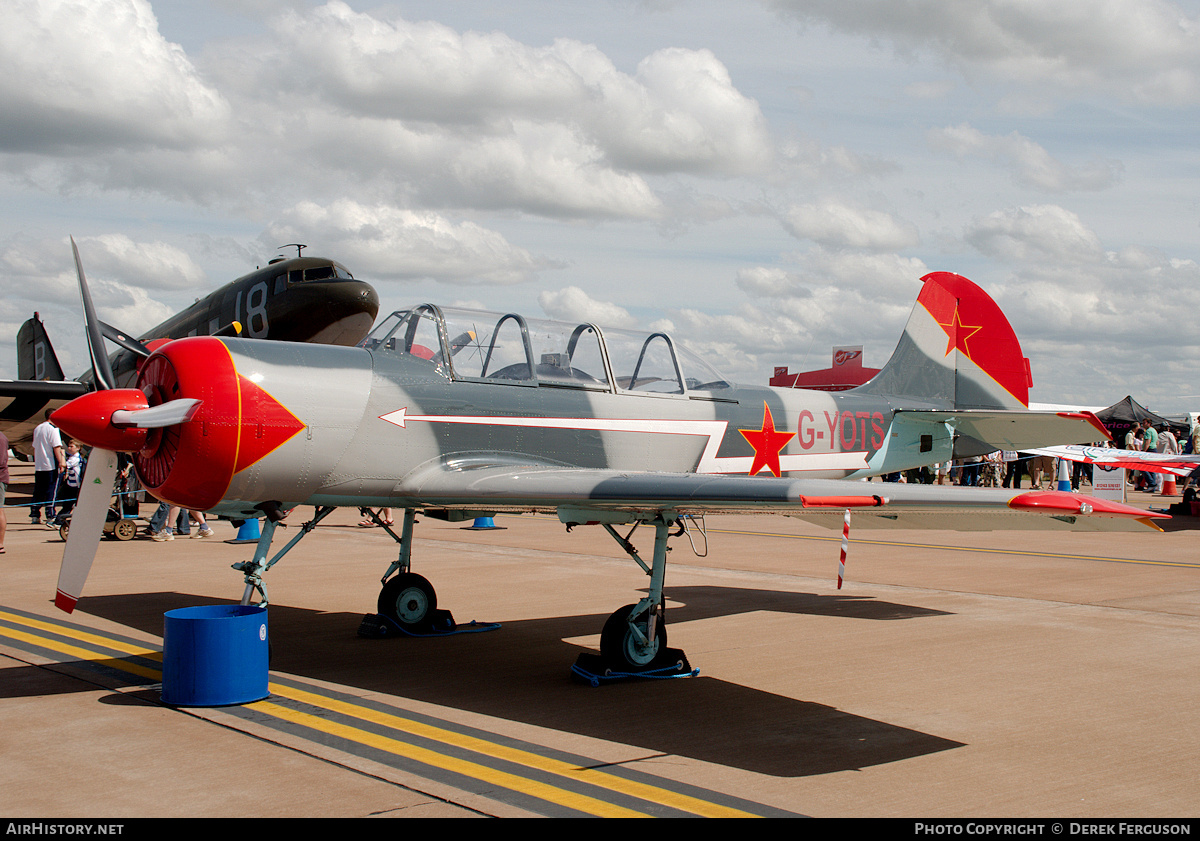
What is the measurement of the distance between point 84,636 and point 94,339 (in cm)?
232

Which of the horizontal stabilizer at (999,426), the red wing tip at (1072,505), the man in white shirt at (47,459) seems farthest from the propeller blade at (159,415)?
the man in white shirt at (47,459)

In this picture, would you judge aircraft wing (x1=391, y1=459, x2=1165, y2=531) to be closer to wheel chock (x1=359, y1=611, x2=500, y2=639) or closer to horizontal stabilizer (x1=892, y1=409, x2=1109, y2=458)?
wheel chock (x1=359, y1=611, x2=500, y2=639)

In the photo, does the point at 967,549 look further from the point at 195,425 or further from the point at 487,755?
the point at 195,425

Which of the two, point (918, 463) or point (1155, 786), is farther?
point (918, 463)

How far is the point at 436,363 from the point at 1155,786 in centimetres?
488

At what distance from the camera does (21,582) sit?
10391 mm

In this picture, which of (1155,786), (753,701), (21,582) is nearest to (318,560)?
(21,582)

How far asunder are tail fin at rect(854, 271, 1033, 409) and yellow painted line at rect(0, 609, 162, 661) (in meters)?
7.41

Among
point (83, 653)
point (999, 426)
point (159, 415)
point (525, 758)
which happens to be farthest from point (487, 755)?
point (999, 426)

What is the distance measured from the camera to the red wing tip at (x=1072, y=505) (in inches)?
184

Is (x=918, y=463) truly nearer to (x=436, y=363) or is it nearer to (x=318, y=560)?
(x=436, y=363)

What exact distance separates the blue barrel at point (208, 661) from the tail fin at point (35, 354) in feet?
74.3

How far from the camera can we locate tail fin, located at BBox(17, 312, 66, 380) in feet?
83.1

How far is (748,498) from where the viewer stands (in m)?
5.43
